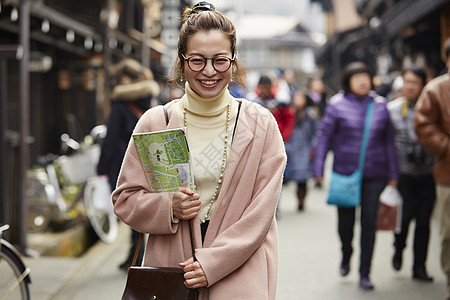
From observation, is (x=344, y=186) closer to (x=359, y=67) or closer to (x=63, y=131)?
(x=359, y=67)

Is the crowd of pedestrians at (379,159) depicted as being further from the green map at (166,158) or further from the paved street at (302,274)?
the green map at (166,158)

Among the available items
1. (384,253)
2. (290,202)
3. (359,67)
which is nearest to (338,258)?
(384,253)

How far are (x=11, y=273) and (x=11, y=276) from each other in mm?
22

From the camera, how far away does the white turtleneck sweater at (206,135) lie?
2.70m

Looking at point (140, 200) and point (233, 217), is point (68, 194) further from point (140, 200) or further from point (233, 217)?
point (233, 217)

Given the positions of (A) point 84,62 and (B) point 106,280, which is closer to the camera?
(B) point 106,280

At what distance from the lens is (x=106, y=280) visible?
655 cm

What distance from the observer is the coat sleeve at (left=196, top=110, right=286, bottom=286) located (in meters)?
2.55

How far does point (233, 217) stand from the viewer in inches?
104

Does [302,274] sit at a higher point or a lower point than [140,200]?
lower

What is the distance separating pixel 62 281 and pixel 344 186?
279cm

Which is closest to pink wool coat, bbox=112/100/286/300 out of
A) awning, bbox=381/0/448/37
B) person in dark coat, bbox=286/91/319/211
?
awning, bbox=381/0/448/37

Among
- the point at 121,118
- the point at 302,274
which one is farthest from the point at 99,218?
the point at 302,274

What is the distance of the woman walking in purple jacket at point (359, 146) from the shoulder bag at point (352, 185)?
1.4 inches
